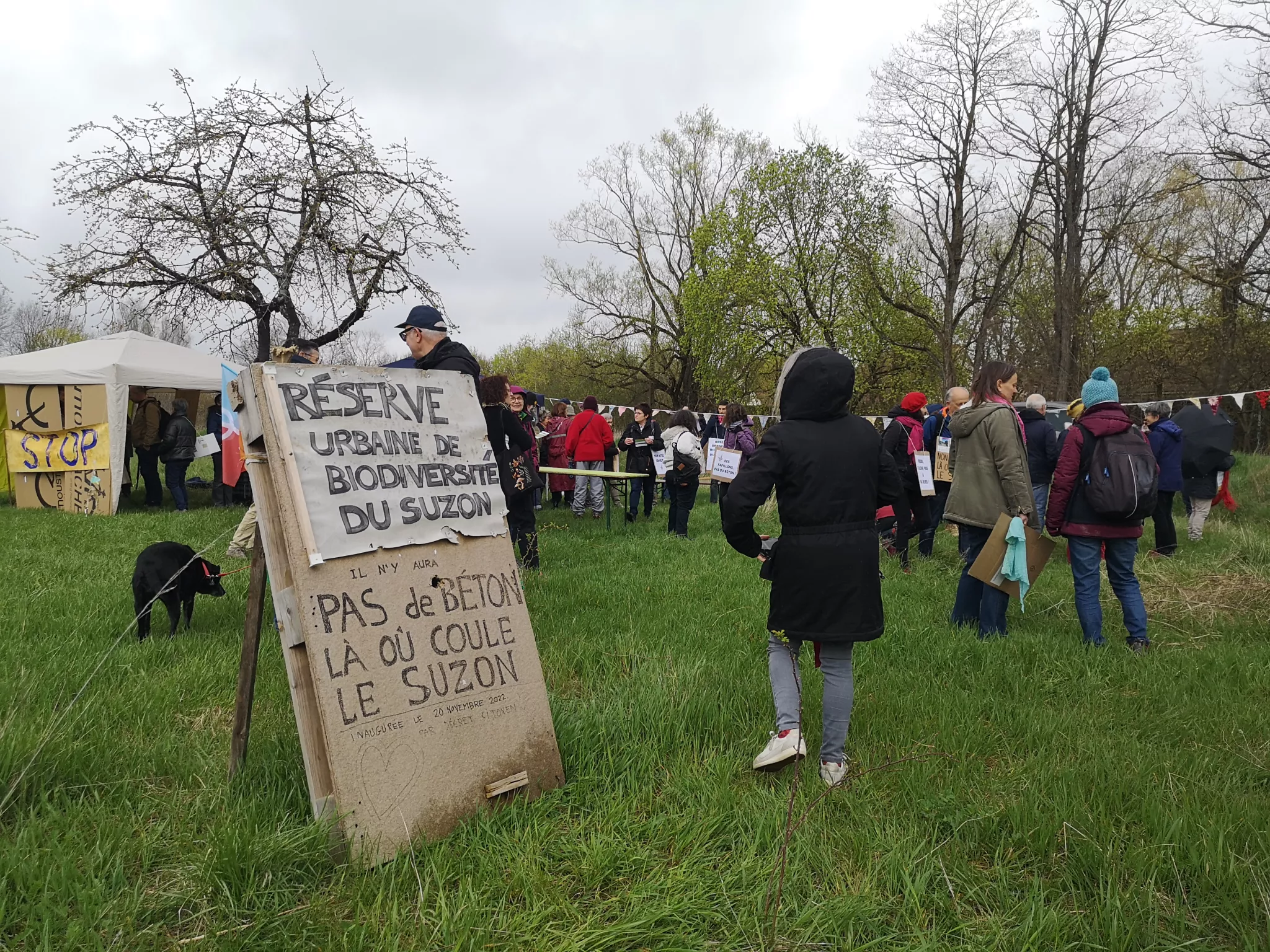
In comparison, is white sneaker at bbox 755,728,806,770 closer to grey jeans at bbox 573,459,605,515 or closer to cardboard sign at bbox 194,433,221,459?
grey jeans at bbox 573,459,605,515

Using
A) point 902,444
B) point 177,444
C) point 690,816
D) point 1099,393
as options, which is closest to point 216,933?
point 690,816

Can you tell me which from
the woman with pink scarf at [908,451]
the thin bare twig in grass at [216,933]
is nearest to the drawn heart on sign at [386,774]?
the thin bare twig in grass at [216,933]

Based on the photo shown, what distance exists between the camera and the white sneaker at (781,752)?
10.3ft

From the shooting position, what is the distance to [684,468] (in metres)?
10.2

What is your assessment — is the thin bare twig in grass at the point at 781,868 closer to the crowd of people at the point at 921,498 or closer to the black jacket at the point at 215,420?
the crowd of people at the point at 921,498

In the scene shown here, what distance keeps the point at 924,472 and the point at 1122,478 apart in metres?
3.23

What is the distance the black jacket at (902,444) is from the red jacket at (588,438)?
5134 mm

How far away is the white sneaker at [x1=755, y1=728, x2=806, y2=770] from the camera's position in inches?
123

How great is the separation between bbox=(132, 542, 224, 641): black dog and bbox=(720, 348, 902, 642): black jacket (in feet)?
13.4

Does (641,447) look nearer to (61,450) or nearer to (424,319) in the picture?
(424,319)

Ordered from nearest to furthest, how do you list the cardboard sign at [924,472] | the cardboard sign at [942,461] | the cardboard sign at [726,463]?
1. the cardboard sign at [924,472]
2. the cardboard sign at [942,461]
3. the cardboard sign at [726,463]

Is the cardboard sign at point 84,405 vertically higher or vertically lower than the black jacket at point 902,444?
higher

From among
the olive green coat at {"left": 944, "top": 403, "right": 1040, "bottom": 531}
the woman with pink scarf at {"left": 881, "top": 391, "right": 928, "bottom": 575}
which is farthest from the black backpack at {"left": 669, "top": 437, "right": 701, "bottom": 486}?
the olive green coat at {"left": 944, "top": 403, "right": 1040, "bottom": 531}

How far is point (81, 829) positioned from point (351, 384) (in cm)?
182
